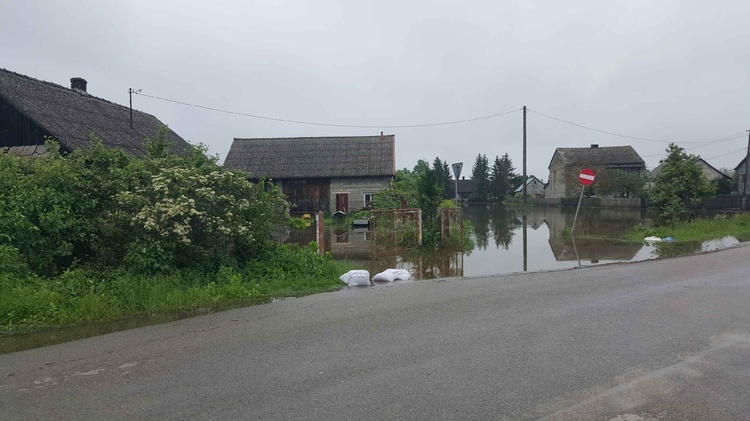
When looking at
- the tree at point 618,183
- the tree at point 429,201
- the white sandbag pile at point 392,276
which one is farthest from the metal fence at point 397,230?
the tree at point 618,183

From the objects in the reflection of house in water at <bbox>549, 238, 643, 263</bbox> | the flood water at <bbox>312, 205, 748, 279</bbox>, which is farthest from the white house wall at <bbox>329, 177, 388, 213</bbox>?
the reflection of house in water at <bbox>549, 238, 643, 263</bbox>

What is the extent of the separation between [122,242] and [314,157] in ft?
85.3

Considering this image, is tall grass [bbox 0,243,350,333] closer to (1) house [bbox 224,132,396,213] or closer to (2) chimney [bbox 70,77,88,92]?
→ (2) chimney [bbox 70,77,88,92]

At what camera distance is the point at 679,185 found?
19312 millimetres

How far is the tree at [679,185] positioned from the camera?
1933 cm

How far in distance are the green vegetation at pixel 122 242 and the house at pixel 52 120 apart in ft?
18.3

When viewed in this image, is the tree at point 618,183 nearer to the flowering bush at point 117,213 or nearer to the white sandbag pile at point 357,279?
the white sandbag pile at point 357,279

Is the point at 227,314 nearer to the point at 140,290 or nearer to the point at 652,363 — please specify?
the point at 140,290

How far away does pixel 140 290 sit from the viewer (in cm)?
708

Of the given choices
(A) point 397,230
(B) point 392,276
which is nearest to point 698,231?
(A) point 397,230

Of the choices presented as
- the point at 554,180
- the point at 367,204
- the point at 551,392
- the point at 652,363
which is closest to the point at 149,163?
the point at 551,392

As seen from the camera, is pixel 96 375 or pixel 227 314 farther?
pixel 227 314

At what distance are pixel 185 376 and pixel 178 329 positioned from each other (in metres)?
1.79

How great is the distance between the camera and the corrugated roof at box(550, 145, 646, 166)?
59.5m
